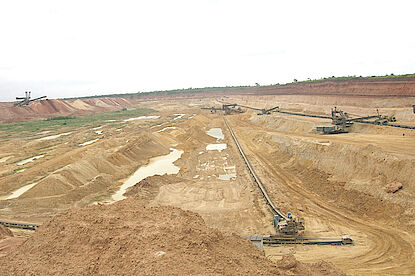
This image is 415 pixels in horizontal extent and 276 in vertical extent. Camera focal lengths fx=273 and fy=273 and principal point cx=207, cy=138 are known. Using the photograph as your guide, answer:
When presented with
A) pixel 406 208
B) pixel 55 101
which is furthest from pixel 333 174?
pixel 55 101

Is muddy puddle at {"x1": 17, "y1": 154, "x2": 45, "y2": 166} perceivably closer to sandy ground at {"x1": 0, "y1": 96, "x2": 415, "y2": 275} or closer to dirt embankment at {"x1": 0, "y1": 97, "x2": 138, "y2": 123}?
sandy ground at {"x1": 0, "y1": 96, "x2": 415, "y2": 275}

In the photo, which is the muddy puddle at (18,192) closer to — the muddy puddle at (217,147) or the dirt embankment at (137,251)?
the dirt embankment at (137,251)

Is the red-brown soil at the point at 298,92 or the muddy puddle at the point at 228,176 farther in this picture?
the red-brown soil at the point at 298,92

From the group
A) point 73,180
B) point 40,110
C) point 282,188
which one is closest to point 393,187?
point 282,188

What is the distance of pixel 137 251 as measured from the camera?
7.12 metres

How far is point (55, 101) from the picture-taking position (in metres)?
98.3

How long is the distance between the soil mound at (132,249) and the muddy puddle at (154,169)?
12313 millimetres

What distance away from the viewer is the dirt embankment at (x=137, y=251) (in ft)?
21.9

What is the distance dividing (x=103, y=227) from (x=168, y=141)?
33939 millimetres

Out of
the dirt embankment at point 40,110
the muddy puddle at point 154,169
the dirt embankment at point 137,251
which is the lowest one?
the muddy puddle at point 154,169

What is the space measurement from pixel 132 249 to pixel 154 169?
22.8m

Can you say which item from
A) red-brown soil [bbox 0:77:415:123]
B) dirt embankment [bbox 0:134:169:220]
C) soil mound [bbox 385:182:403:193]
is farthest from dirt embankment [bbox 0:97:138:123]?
soil mound [bbox 385:182:403:193]

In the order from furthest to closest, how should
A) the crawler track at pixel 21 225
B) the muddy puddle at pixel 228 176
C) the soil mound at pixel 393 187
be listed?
the muddy puddle at pixel 228 176, the soil mound at pixel 393 187, the crawler track at pixel 21 225

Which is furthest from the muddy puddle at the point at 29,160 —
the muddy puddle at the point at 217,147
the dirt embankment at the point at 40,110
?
the dirt embankment at the point at 40,110
